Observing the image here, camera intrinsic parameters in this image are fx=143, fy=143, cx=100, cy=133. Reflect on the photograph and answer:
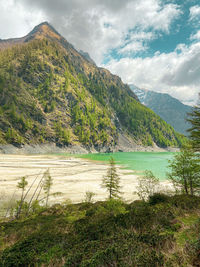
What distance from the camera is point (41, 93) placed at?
170m

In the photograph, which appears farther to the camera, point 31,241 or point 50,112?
point 50,112

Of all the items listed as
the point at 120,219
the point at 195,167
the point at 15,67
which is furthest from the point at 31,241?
the point at 15,67

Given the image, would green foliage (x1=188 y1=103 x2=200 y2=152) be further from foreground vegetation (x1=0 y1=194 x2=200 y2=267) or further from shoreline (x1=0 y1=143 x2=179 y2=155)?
shoreline (x1=0 y1=143 x2=179 y2=155)

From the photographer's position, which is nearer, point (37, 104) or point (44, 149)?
point (44, 149)


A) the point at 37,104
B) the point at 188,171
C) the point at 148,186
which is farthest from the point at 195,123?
the point at 37,104

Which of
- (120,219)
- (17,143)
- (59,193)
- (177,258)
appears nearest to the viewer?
(177,258)

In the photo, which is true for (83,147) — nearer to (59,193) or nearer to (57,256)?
(59,193)

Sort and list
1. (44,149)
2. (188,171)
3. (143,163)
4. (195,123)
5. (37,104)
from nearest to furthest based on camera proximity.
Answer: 1. (195,123)
2. (188,171)
3. (143,163)
4. (44,149)
5. (37,104)

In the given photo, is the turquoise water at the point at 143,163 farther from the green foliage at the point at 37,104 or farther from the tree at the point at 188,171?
the green foliage at the point at 37,104

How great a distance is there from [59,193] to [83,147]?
12648cm

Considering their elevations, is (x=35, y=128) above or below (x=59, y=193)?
above

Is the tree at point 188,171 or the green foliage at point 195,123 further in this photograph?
the tree at point 188,171

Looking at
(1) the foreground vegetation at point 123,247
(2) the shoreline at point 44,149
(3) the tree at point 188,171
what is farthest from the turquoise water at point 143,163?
(2) the shoreline at point 44,149

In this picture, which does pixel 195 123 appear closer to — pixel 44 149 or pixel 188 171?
pixel 188 171
